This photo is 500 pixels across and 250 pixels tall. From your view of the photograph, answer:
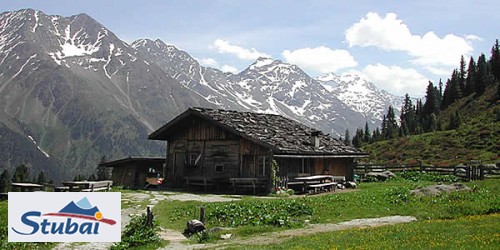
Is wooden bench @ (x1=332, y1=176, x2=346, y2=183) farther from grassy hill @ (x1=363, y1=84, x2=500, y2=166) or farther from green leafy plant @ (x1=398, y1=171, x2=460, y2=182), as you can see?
grassy hill @ (x1=363, y1=84, x2=500, y2=166)

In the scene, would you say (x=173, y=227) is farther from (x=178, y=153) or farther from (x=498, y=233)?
(x=178, y=153)

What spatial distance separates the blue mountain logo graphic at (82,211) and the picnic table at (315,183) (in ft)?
76.2

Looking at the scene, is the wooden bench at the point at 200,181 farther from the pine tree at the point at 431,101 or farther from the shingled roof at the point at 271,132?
the pine tree at the point at 431,101

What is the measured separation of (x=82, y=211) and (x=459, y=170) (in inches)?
1651

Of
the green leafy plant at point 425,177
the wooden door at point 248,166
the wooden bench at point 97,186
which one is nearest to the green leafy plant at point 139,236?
the wooden bench at point 97,186

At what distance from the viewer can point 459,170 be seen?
5016cm

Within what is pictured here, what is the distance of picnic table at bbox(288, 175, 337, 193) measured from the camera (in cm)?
3950

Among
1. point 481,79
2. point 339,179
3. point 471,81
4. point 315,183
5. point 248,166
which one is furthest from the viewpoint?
point 471,81

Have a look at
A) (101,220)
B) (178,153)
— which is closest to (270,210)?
(101,220)

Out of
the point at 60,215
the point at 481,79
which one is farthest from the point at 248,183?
the point at 481,79

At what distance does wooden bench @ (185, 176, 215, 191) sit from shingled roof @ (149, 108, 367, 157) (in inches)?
178

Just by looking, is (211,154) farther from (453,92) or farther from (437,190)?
(453,92)

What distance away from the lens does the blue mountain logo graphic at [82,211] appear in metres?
17.3

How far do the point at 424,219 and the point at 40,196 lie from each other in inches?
650
